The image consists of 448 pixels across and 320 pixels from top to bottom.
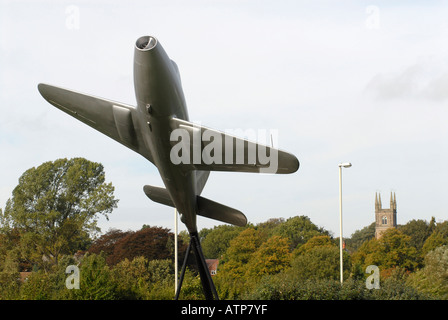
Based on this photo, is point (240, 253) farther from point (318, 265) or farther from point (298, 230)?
point (298, 230)

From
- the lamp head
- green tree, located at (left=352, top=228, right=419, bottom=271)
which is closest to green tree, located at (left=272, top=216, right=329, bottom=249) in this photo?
green tree, located at (left=352, top=228, right=419, bottom=271)

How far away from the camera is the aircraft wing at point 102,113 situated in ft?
38.1

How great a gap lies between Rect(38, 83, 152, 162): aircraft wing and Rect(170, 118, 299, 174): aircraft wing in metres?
1.32

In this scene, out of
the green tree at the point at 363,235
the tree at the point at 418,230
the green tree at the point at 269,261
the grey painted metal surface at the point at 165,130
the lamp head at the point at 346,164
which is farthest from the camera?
the green tree at the point at 363,235

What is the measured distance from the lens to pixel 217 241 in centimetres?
6888

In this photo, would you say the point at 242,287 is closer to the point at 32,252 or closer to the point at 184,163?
Result: the point at 184,163

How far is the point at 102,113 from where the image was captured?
468 inches

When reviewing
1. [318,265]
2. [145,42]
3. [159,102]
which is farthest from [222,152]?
[318,265]

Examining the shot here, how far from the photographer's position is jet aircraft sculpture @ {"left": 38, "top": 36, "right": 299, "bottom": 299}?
10.1 m

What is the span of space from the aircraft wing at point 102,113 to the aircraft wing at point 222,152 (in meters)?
1.32

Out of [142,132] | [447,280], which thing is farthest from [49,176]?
[142,132]

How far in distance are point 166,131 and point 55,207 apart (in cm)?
3892

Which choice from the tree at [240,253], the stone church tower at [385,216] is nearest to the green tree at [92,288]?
the tree at [240,253]

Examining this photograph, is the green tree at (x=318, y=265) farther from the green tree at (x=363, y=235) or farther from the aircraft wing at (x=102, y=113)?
the green tree at (x=363, y=235)
